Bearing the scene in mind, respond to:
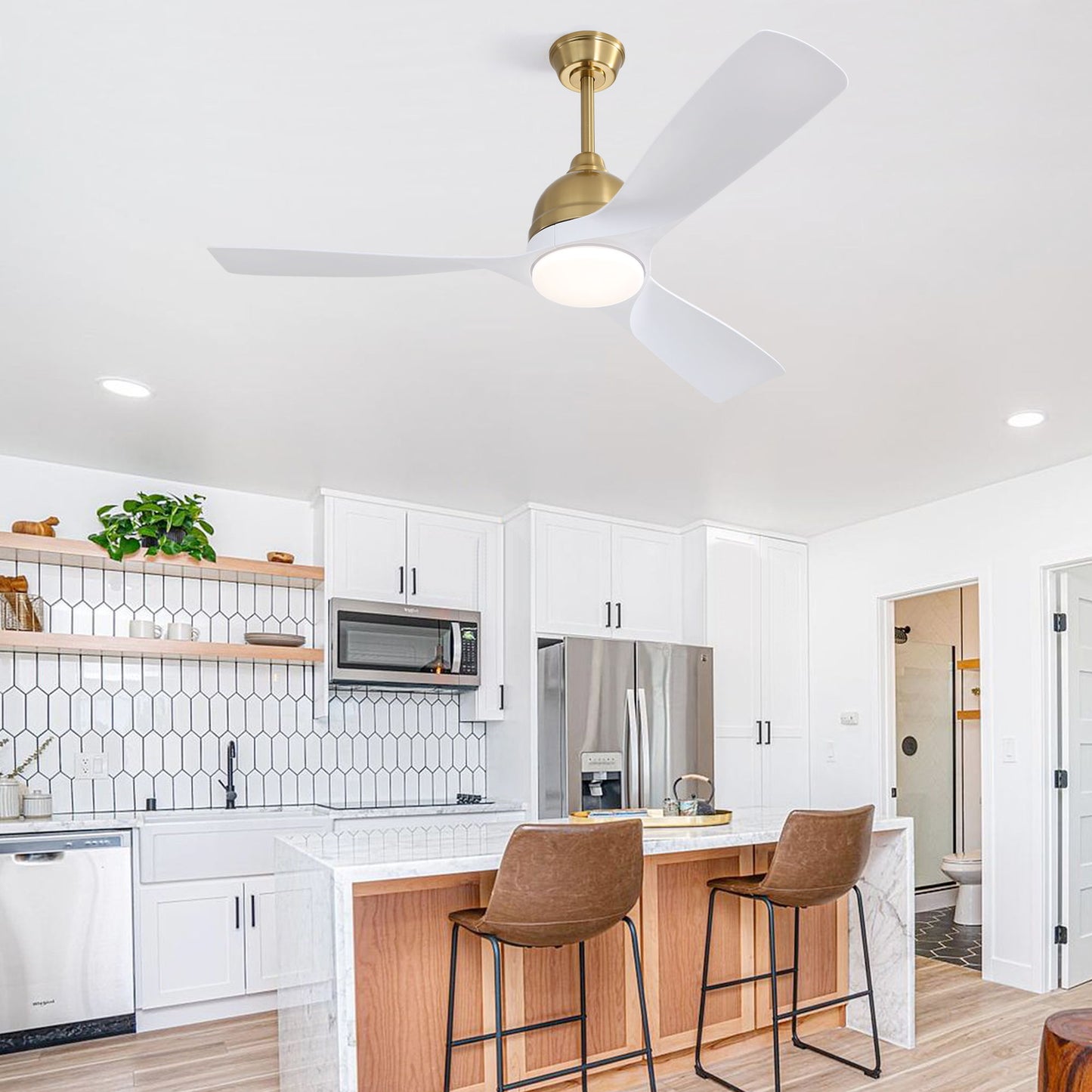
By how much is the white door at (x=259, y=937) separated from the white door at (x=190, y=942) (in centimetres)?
3

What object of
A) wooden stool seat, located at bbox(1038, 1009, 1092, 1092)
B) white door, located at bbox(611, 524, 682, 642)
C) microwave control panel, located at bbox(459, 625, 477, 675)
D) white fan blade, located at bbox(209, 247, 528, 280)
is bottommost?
wooden stool seat, located at bbox(1038, 1009, 1092, 1092)

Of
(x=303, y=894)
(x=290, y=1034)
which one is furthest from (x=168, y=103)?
(x=290, y=1034)

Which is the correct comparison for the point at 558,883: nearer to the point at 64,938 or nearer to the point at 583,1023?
the point at 583,1023

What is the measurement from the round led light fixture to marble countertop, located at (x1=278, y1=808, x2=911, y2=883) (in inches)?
63.7

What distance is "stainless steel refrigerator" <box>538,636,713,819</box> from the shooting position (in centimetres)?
483

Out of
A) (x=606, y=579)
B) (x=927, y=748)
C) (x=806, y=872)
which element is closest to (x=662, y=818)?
(x=806, y=872)

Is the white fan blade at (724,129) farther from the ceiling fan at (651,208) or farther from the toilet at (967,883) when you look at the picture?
the toilet at (967,883)

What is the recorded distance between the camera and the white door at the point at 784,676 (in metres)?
5.61

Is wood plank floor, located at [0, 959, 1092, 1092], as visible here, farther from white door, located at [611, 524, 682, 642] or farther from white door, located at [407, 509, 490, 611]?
white door, located at [611, 524, 682, 642]

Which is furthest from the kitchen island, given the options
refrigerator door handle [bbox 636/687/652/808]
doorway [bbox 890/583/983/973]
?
doorway [bbox 890/583/983/973]

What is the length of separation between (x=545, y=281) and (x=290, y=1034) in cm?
250

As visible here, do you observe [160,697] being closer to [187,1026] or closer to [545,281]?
[187,1026]

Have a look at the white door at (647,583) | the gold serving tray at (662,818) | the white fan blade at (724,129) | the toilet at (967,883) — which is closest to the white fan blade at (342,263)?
the white fan blade at (724,129)

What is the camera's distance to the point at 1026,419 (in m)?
3.76
